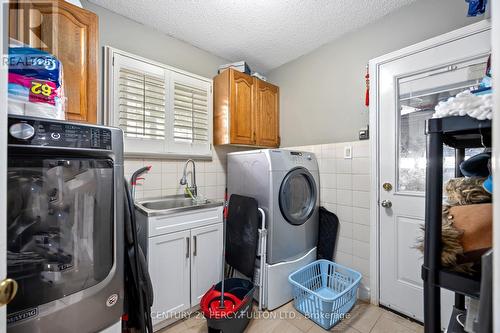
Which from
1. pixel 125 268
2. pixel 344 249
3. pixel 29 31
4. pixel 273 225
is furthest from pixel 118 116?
pixel 344 249

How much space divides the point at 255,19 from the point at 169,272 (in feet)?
7.13

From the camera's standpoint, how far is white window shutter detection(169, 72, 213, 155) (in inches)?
81.4

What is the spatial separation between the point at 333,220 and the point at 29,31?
252cm

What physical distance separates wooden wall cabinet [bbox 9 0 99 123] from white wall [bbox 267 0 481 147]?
6.36ft

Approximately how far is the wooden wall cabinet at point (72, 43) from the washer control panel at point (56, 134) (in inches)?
24.4

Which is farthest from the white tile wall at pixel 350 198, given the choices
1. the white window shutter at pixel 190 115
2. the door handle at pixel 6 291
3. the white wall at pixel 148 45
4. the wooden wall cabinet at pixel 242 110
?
the door handle at pixel 6 291

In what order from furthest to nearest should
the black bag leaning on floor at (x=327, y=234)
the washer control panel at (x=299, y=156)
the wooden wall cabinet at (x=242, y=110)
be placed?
the wooden wall cabinet at (x=242, y=110)
the black bag leaning on floor at (x=327, y=234)
the washer control panel at (x=299, y=156)

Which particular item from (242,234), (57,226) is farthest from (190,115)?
(57,226)

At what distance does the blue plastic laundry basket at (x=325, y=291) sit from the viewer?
1.56 m

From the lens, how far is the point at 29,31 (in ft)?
3.61

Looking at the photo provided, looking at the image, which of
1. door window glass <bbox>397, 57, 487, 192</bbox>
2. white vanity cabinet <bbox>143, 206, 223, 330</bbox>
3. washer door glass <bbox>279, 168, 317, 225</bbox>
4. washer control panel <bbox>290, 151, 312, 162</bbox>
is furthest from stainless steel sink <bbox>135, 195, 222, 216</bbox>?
door window glass <bbox>397, 57, 487, 192</bbox>

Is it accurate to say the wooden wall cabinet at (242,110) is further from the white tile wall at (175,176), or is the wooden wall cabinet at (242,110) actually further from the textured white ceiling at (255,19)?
the textured white ceiling at (255,19)

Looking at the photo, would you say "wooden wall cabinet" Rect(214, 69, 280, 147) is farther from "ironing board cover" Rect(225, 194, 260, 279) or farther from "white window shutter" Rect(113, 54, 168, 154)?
"ironing board cover" Rect(225, 194, 260, 279)

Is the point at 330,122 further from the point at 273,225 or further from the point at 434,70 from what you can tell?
the point at 273,225
